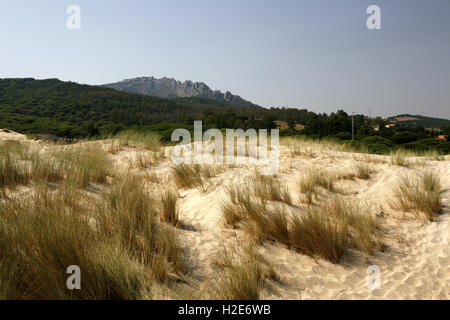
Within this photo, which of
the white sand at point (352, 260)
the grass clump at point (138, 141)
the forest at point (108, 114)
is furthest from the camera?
the forest at point (108, 114)

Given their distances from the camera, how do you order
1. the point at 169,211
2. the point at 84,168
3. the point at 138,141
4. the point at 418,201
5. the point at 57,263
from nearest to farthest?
1. the point at 57,263
2. the point at 169,211
3. the point at 418,201
4. the point at 84,168
5. the point at 138,141

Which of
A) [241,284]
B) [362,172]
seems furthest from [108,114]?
[241,284]

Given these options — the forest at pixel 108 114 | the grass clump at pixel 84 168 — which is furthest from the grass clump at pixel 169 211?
the forest at pixel 108 114

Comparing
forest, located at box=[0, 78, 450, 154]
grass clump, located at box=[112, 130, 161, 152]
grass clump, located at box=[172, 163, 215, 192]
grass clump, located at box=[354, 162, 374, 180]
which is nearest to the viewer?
grass clump, located at box=[172, 163, 215, 192]

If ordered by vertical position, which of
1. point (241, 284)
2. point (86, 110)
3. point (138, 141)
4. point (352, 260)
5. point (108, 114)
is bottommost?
point (352, 260)

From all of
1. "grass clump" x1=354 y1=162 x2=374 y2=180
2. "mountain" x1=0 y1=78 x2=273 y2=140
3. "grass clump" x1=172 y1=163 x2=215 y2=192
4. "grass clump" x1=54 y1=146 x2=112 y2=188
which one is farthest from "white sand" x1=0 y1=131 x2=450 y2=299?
"mountain" x1=0 y1=78 x2=273 y2=140

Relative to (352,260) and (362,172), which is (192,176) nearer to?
(352,260)

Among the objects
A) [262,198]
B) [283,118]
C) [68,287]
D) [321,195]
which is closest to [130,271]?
[68,287]

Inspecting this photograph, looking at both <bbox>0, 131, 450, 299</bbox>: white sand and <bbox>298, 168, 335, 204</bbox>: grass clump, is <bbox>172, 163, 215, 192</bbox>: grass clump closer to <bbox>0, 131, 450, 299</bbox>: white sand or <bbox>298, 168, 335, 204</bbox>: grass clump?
<bbox>0, 131, 450, 299</bbox>: white sand

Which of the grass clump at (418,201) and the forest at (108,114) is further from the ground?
the forest at (108,114)

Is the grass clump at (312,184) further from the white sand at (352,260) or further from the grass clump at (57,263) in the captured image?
A: the grass clump at (57,263)

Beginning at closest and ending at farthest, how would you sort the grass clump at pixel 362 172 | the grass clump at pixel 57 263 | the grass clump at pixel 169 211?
1. the grass clump at pixel 57 263
2. the grass clump at pixel 169 211
3. the grass clump at pixel 362 172
